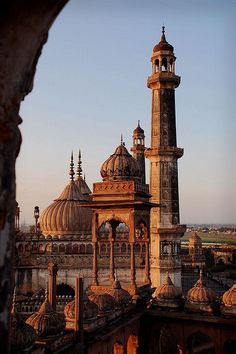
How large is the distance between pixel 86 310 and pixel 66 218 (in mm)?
14864

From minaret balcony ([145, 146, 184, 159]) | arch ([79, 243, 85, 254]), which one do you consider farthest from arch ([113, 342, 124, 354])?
minaret balcony ([145, 146, 184, 159])

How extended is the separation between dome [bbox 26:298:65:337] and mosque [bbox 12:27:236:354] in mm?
22

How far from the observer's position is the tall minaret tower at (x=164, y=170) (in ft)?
70.8

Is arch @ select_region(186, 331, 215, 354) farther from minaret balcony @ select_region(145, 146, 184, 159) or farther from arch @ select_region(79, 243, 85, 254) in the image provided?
minaret balcony @ select_region(145, 146, 184, 159)

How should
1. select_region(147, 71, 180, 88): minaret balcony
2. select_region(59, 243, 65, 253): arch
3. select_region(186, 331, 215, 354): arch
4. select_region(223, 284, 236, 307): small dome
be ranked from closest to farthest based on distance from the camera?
1. select_region(223, 284, 236, 307): small dome
2. select_region(186, 331, 215, 354): arch
3. select_region(147, 71, 180, 88): minaret balcony
4. select_region(59, 243, 65, 253): arch

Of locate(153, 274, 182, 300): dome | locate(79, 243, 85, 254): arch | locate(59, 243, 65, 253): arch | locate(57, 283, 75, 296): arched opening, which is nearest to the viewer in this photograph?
locate(153, 274, 182, 300): dome

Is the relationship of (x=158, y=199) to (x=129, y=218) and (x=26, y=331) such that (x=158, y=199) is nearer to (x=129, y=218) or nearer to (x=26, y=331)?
(x=129, y=218)

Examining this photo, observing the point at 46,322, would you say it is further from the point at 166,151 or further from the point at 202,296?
the point at 166,151

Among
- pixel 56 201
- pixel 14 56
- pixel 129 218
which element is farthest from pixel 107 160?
pixel 14 56

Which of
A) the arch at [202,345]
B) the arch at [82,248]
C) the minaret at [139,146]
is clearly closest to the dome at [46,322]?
the arch at [202,345]

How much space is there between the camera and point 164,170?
22.5 m

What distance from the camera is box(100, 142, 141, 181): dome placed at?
53.3 feet

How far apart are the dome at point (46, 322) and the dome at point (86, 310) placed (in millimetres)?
311

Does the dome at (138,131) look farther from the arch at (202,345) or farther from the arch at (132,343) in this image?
the arch at (132,343)
